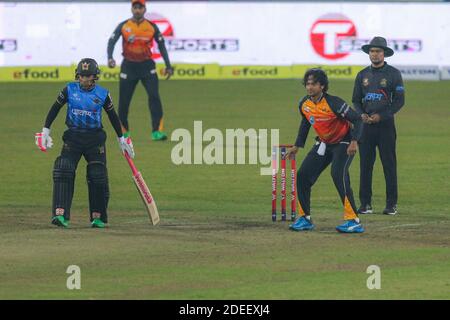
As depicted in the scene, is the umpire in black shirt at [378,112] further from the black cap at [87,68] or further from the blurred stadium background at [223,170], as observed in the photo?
the black cap at [87,68]

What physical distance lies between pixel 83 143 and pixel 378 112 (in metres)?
3.90

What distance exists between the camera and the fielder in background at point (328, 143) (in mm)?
15734

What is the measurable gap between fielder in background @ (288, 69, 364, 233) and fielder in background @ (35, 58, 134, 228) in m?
2.21

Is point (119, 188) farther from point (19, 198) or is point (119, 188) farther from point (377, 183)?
point (377, 183)

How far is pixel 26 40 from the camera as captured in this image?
3938 centimetres

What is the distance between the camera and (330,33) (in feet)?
131

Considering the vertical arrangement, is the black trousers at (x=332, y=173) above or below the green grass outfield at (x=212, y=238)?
above

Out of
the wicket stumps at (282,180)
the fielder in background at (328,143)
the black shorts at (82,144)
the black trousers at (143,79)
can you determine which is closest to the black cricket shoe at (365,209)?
the wicket stumps at (282,180)

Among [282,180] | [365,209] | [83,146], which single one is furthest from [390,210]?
[83,146]

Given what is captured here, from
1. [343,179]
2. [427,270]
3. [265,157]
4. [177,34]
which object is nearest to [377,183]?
[265,157]

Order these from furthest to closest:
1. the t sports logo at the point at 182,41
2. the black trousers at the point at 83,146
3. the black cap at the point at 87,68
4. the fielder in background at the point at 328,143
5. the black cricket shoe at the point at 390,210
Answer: the t sports logo at the point at 182,41
the black cricket shoe at the point at 390,210
the black trousers at the point at 83,146
the black cap at the point at 87,68
the fielder in background at the point at 328,143

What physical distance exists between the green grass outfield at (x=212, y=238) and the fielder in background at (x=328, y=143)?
0.99 feet

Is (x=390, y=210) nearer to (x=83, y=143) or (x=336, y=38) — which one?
(x=83, y=143)
